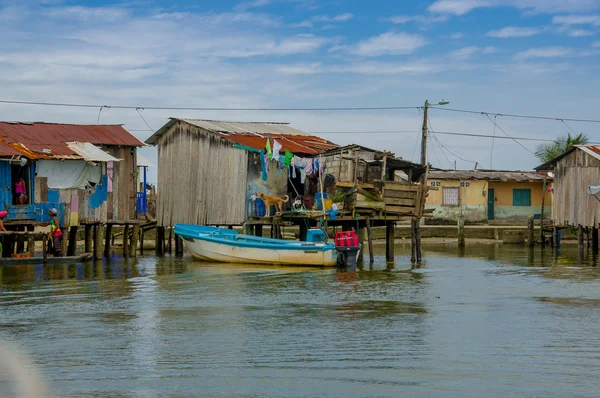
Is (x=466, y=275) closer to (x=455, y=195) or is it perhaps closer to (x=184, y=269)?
(x=184, y=269)

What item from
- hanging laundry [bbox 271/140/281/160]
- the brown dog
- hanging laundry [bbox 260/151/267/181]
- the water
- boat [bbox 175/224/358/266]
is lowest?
the water

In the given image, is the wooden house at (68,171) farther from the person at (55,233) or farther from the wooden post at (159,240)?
the wooden post at (159,240)

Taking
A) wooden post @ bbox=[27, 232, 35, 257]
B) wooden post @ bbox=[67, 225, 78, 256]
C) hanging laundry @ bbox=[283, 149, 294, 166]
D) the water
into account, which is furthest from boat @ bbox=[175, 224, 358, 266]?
wooden post @ bbox=[27, 232, 35, 257]

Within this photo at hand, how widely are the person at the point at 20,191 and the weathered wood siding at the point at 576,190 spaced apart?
2189 centimetres

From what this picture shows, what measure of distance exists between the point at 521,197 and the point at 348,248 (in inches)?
915

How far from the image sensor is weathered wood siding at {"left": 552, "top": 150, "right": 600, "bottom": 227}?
3753cm

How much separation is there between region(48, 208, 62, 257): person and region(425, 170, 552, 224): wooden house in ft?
76.1

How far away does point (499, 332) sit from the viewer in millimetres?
17359

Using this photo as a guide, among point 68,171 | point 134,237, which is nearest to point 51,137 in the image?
point 68,171

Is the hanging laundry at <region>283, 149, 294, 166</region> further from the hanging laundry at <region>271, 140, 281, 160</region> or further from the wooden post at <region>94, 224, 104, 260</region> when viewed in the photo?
the wooden post at <region>94, 224, 104, 260</region>

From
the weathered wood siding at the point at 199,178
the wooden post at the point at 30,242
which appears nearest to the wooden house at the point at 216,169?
the weathered wood siding at the point at 199,178

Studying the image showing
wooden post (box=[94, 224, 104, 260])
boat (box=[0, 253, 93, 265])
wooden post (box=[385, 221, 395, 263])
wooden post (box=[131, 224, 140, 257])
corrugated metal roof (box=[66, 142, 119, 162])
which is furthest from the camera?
wooden post (box=[131, 224, 140, 257])

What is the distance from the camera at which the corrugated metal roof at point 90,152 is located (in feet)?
102

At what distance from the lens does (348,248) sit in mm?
29891
